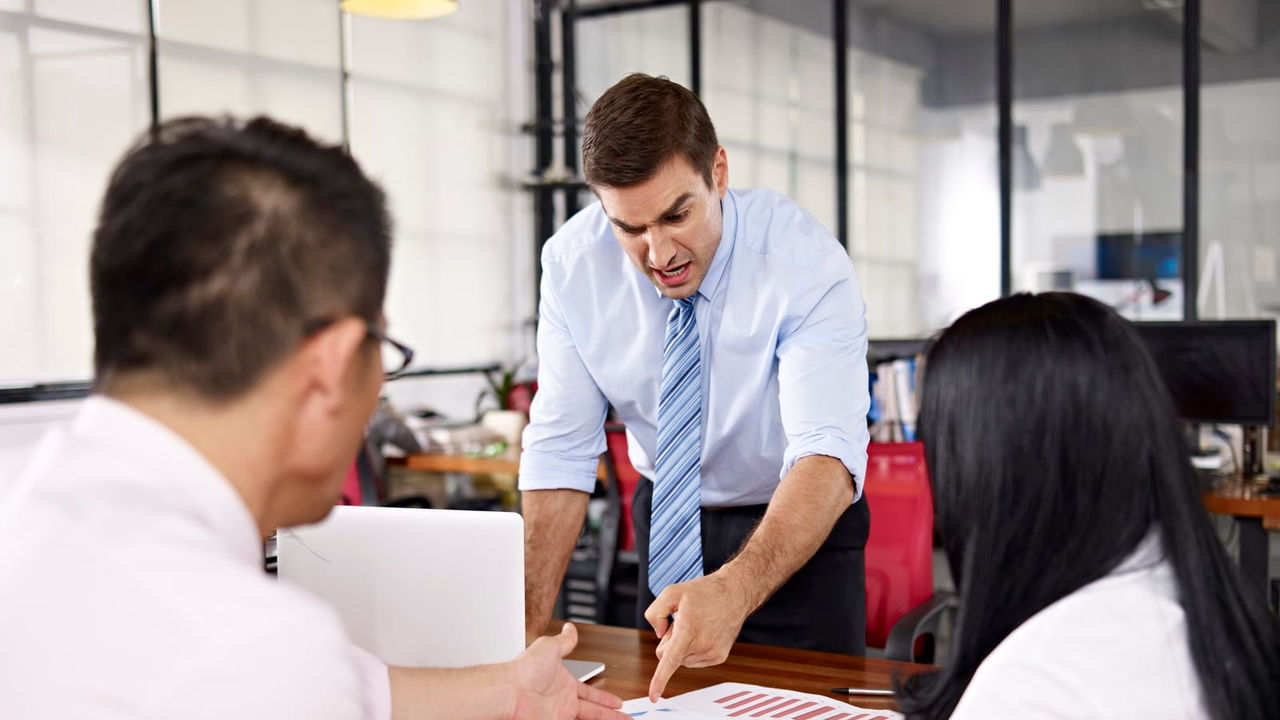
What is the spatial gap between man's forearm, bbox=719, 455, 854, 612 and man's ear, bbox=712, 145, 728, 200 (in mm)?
517

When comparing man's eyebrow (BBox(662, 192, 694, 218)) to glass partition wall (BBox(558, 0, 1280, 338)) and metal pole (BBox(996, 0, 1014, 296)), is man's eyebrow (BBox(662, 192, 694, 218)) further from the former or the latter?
metal pole (BBox(996, 0, 1014, 296))

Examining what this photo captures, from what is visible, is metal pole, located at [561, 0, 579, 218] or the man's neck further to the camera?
metal pole, located at [561, 0, 579, 218]

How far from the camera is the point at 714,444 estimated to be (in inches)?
81.0

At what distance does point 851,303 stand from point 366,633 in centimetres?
101

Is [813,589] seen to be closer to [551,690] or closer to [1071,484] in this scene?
[551,690]

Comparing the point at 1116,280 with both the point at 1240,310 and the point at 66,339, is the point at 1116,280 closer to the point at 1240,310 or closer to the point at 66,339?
the point at 1240,310

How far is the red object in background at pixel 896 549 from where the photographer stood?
2373 millimetres

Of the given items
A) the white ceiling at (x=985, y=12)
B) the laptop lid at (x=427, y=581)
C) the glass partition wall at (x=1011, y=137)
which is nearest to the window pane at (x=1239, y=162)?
the glass partition wall at (x=1011, y=137)

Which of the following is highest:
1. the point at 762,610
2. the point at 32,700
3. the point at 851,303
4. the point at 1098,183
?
the point at 1098,183

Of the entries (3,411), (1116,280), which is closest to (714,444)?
(3,411)

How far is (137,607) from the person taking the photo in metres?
0.75

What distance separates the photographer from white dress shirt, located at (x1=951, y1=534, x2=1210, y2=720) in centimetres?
94

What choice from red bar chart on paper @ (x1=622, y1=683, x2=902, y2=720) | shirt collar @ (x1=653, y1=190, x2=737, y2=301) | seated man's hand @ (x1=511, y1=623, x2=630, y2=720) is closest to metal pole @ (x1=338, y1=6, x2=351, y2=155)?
shirt collar @ (x1=653, y1=190, x2=737, y2=301)

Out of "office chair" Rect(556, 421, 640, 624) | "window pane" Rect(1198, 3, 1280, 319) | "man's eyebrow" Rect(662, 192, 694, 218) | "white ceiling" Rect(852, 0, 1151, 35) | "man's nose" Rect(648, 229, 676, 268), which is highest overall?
"white ceiling" Rect(852, 0, 1151, 35)
